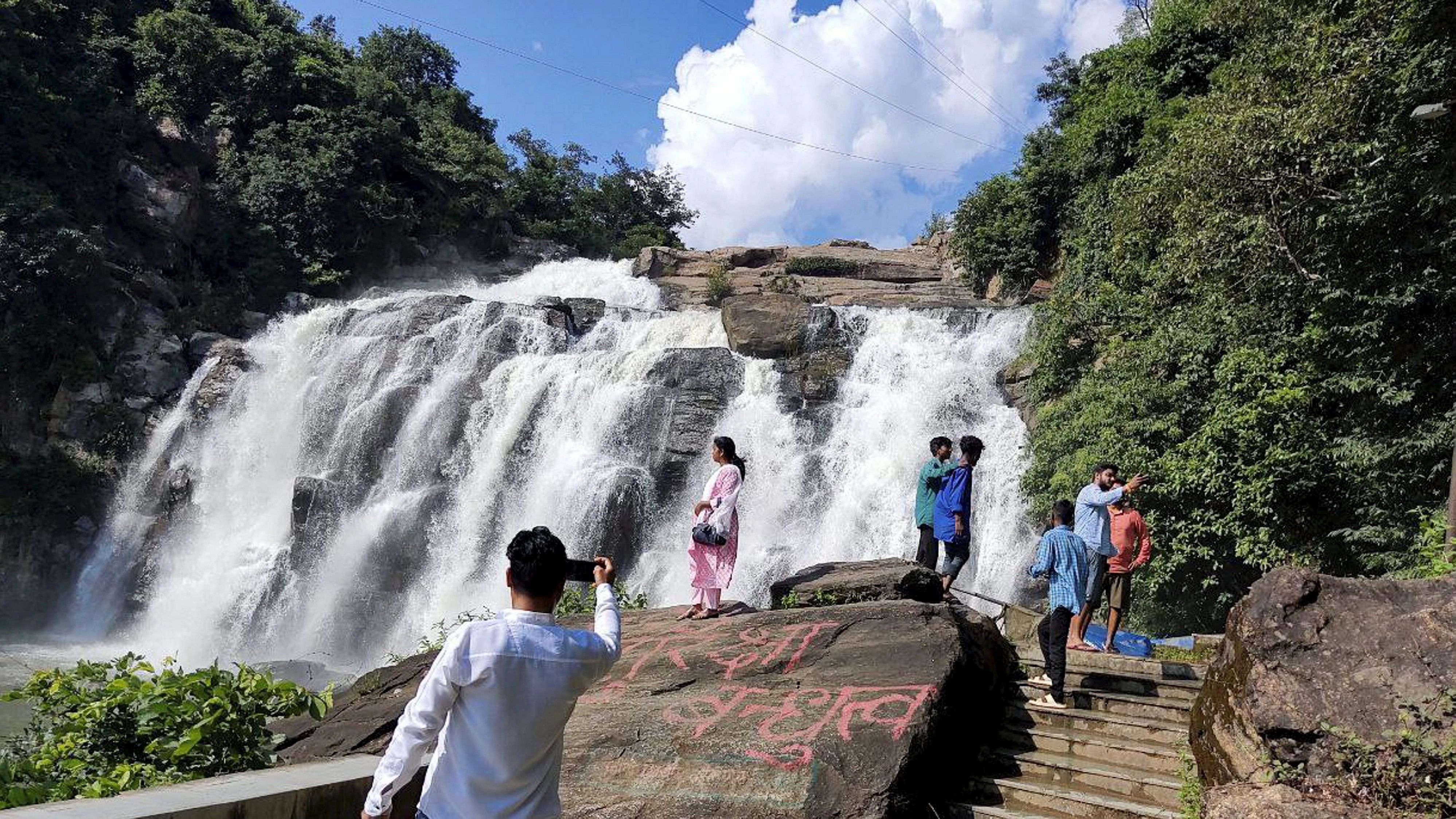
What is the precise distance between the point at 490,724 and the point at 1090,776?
415cm

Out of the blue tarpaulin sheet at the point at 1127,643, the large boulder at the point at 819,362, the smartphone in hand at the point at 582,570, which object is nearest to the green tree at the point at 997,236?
the large boulder at the point at 819,362

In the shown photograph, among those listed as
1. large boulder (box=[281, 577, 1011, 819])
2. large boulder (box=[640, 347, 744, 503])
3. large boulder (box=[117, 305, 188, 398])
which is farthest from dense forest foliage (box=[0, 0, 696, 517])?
large boulder (box=[281, 577, 1011, 819])

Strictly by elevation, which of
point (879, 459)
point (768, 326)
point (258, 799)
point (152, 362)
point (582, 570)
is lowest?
point (258, 799)

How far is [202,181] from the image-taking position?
97.7ft

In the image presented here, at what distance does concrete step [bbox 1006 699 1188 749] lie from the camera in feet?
18.5

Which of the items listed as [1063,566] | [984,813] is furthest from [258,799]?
[1063,566]

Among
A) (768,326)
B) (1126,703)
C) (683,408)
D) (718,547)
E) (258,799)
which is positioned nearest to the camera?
(258,799)

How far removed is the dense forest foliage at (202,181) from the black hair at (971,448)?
2223 cm

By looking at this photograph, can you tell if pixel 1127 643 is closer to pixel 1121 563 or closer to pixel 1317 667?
pixel 1121 563

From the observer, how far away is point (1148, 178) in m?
13.2

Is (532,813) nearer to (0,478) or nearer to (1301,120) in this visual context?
(1301,120)

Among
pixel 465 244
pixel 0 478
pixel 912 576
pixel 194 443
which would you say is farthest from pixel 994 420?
pixel 465 244

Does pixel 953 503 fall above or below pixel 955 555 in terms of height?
Result: above

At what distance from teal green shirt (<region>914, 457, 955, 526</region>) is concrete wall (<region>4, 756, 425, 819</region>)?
5.35 meters
